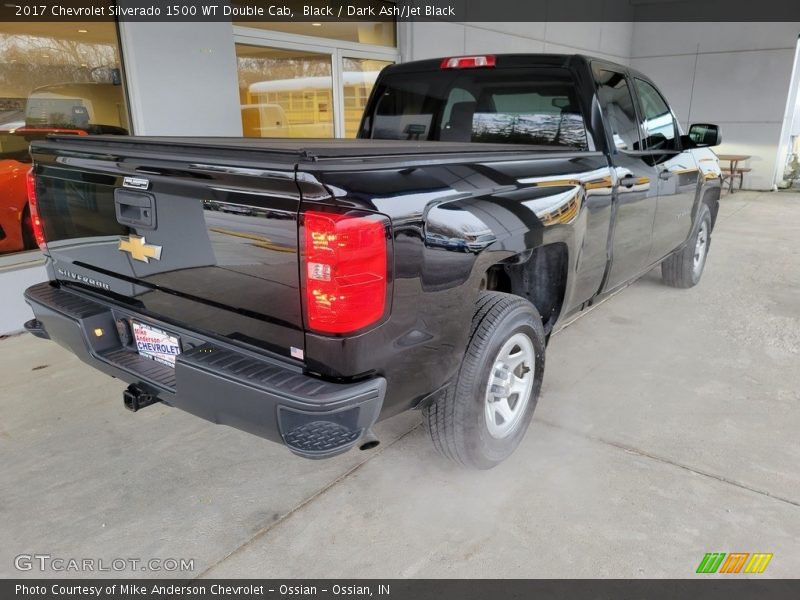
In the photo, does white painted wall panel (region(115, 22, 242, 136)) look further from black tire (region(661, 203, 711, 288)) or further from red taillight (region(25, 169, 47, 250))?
black tire (region(661, 203, 711, 288))

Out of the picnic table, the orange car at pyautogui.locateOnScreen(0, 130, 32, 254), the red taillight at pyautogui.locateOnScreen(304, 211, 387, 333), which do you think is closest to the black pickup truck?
the red taillight at pyautogui.locateOnScreen(304, 211, 387, 333)

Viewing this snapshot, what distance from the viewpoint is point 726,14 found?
13609 millimetres

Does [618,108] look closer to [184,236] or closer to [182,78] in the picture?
[184,236]

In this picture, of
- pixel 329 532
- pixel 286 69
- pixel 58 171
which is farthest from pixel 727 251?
pixel 58 171

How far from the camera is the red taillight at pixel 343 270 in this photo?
177 centimetres

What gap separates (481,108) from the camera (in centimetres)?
379

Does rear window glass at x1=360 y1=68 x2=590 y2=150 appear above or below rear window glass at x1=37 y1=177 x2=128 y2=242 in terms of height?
above

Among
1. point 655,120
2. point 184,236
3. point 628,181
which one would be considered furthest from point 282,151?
point 655,120

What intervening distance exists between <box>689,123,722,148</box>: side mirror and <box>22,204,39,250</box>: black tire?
17.5 feet

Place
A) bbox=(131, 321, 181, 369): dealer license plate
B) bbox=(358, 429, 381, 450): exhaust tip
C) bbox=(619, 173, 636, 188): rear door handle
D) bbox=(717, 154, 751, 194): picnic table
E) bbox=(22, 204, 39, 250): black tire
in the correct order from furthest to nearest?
bbox=(717, 154, 751, 194): picnic table, bbox=(22, 204, 39, 250): black tire, bbox=(619, 173, 636, 188): rear door handle, bbox=(131, 321, 181, 369): dealer license plate, bbox=(358, 429, 381, 450): exhaust tip

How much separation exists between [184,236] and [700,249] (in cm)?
522

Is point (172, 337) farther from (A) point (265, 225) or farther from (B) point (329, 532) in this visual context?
(B) point (329, 532)

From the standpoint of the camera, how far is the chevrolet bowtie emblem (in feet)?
7.39

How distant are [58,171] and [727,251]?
24.5 feet
